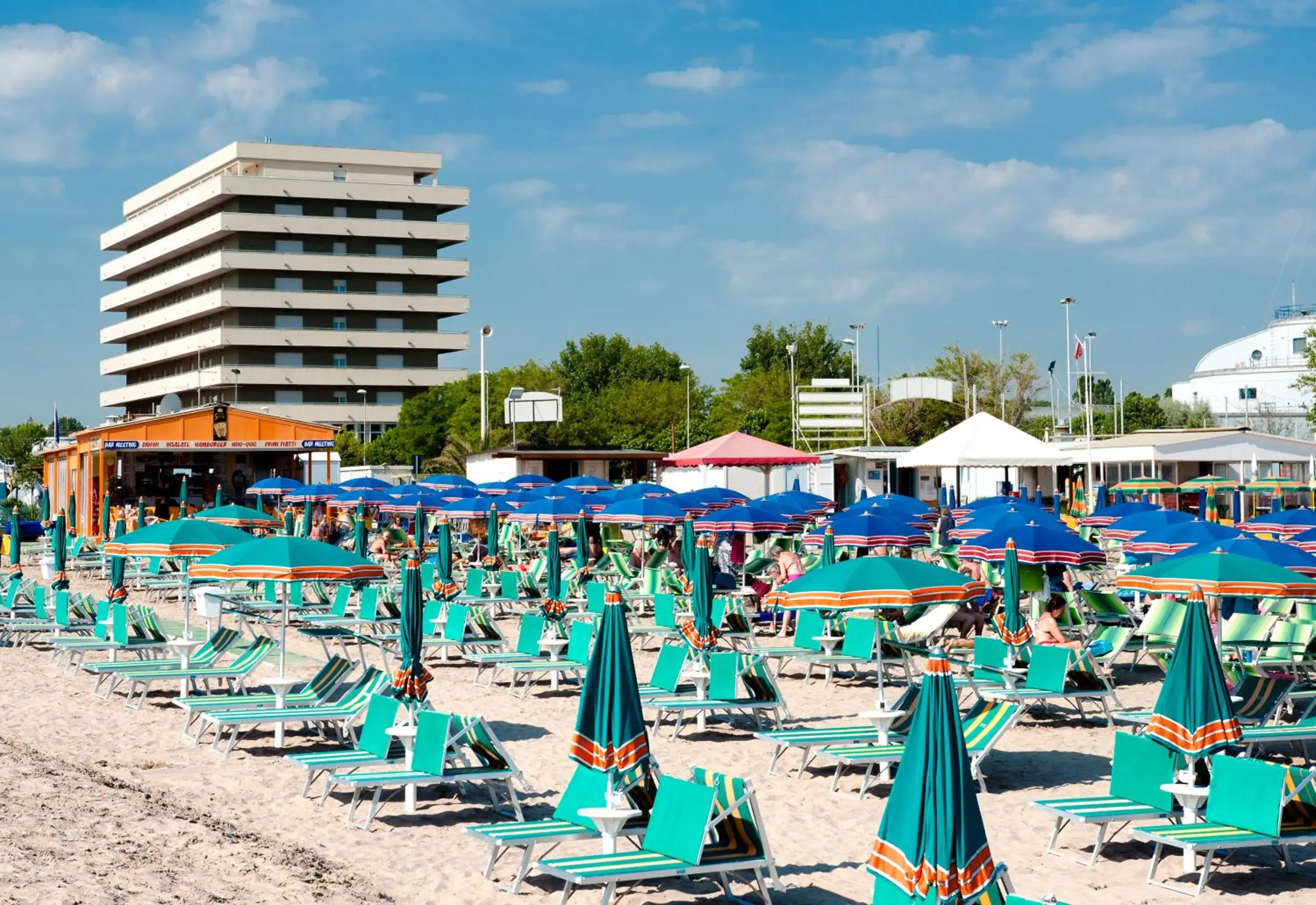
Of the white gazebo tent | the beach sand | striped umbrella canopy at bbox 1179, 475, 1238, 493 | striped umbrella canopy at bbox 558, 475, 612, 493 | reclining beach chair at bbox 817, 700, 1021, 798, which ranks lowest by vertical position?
the beach sand

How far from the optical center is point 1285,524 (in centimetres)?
1864

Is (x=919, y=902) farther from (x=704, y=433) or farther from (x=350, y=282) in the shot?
(x=350, y=282)

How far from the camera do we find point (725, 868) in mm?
7273

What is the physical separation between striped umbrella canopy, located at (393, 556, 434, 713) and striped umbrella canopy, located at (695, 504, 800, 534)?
9.41m

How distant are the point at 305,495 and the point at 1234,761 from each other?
91.7 feet

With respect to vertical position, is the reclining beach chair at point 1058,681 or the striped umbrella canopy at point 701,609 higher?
the striped umbrella canopy at point 701,609

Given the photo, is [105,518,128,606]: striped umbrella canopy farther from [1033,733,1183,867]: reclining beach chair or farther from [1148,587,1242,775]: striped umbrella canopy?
[1148,587,1242,775]: striped umbrella canopy

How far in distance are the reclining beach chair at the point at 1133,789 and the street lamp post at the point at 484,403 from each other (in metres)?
51.3

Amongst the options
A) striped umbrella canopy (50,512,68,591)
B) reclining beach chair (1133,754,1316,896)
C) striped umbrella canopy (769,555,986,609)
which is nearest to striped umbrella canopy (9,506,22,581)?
striped umbrella canopy (50,512,68,591)

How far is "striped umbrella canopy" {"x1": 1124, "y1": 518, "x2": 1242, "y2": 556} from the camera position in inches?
580

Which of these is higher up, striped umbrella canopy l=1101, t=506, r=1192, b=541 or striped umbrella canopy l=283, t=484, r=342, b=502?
striped umbrella canopy l=283, t=484, r=342, b=502

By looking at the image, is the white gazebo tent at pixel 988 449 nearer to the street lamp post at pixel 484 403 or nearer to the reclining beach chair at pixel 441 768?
the reclining beach chair at pixel 441 768

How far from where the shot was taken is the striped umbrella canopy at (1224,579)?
10.8 metres

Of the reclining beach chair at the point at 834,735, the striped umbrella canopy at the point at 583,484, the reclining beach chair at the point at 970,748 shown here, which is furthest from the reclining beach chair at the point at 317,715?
the striped umbrella canopy at the point at 583,484
